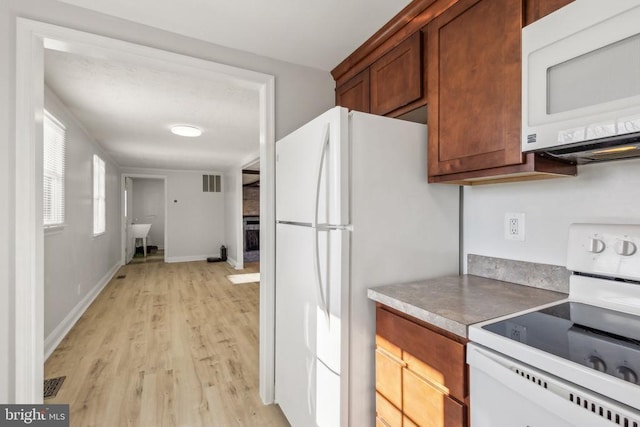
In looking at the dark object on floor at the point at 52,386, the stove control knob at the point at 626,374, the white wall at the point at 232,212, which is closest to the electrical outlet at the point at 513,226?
the stove control knob at the point at 626,374

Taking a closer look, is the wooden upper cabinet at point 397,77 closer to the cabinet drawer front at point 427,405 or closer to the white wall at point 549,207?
the white wall at point 549,207

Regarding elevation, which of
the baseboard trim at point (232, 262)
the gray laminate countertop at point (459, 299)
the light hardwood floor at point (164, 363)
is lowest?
the light hardwood floor at point (164, 363)

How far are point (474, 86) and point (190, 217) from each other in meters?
7.89

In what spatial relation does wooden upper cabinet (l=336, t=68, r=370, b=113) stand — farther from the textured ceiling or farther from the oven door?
the oven door

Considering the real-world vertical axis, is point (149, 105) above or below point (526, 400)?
above

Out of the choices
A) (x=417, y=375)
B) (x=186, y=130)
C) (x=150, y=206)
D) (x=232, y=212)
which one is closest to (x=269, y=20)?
(x=417, y=375)

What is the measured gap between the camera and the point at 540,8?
105 cm

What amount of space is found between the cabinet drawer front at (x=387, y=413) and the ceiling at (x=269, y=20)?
192 centimetres

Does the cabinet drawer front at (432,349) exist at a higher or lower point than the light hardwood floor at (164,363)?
higher

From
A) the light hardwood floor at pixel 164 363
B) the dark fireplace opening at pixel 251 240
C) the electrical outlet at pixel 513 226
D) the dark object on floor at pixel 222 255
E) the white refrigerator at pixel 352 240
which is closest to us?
the white refrigerator at pixel 352 240

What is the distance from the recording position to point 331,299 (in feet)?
4.36

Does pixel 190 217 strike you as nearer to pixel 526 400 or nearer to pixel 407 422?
pixel 407 422

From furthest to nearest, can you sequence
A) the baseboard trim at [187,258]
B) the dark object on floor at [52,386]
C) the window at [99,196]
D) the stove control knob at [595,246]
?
the baseboard trim at [187,258] → the window at [99,196] → the dark object on floor at [52,386] → the stove control knob at [595,246]

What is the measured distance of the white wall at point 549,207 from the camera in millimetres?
1119
